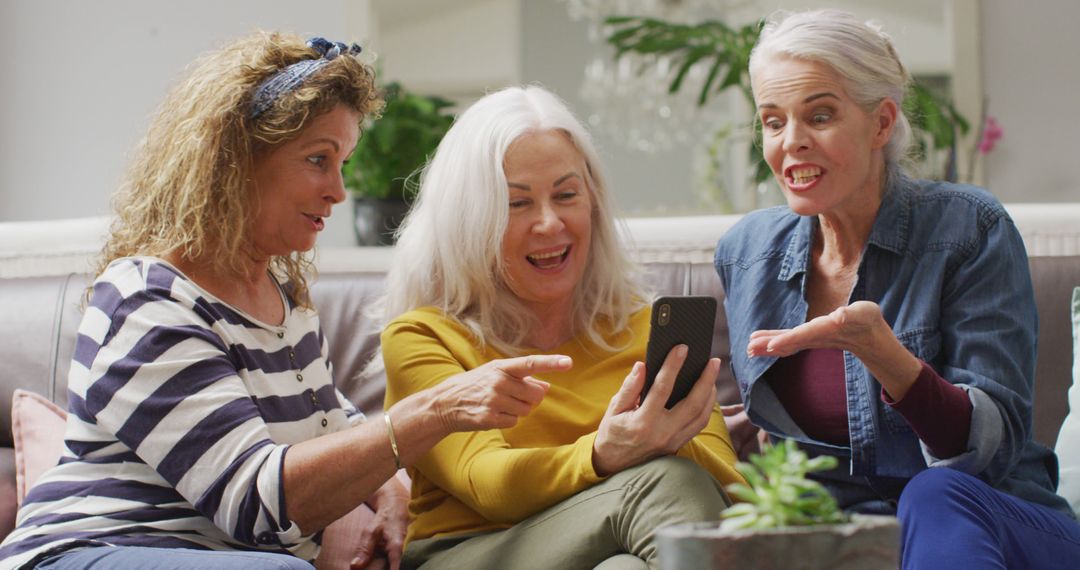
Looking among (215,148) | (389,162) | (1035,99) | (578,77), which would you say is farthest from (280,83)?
(1035,99)

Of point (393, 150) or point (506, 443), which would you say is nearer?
point (506, 443)

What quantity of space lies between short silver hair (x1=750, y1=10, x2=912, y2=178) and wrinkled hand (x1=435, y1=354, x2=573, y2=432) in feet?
2.15

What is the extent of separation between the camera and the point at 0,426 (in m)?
2.29

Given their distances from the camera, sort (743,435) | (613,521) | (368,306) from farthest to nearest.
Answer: (368,306) < (743,435) < (613,521)

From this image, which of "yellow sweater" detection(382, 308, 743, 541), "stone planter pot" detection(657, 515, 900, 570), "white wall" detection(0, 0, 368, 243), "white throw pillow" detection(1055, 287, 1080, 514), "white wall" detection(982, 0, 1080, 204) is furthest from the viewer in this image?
"white wall" detection(0, 0, 368, 243)

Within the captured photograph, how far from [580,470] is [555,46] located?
2392 millimetres

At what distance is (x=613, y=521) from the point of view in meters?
1.51

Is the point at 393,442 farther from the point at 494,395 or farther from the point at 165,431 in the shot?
the point at 165,431

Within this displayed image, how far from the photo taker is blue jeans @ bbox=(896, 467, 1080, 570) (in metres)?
1.38

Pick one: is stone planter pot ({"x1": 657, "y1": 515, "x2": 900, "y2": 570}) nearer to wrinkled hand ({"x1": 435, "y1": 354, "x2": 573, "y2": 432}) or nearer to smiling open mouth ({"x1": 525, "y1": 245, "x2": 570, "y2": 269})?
wrinkled hand ({"x1": 435, "y1": 354, "x2": 573, "y2": 432})

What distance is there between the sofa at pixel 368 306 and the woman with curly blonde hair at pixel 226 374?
479mm

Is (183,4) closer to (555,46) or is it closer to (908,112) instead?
(555,46)

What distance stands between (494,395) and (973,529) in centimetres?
60

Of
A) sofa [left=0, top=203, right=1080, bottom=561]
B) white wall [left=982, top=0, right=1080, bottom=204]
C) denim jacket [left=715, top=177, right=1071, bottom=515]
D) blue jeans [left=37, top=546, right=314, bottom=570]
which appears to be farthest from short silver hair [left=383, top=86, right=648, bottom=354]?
white wall [left=982, top=0, right=1080, bottom=204]
